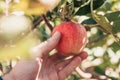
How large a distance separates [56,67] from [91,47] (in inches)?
30.6

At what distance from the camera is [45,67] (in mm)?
1330

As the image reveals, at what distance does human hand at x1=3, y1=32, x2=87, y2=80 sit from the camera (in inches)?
46.3

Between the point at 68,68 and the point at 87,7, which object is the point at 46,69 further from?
the point at 87,7

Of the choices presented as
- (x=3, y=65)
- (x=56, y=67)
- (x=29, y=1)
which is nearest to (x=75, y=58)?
(x=56, y=67)

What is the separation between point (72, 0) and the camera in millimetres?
1141

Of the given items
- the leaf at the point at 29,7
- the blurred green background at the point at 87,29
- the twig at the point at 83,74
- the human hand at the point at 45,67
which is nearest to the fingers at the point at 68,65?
the human hand at the point at 45,67

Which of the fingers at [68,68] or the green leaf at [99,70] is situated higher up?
the fingers at [68,68]

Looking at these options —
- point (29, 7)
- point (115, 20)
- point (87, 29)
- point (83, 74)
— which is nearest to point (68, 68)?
point (87, 29)

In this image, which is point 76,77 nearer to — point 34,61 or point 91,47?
point 91,47

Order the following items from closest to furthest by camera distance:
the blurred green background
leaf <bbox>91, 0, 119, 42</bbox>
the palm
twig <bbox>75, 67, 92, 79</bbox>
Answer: the blurred green background, leaf <bbox>91, 0, 119, 42</bbox>, the palm, twig <bbox>75, 67, 92, 79</bbox>

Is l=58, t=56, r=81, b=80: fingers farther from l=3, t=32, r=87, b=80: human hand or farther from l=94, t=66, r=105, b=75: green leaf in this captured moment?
l=94, t=66, r=105, b=75: green leaf

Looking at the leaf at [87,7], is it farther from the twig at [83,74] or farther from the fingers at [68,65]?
the twig at [83,74]

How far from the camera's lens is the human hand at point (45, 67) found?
3.86 ft

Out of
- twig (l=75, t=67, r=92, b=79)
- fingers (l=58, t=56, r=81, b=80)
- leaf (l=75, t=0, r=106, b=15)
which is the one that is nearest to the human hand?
fingers (l=58, t=56, r=81, b=80)
